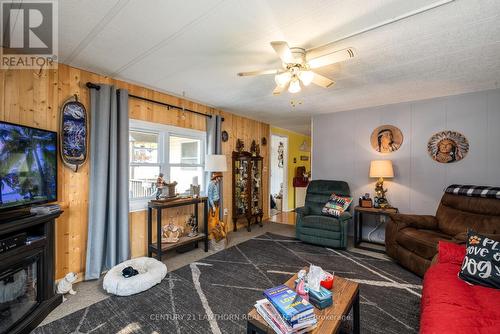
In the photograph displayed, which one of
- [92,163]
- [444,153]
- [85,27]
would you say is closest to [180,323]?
[92,163]

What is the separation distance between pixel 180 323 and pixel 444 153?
162 inches

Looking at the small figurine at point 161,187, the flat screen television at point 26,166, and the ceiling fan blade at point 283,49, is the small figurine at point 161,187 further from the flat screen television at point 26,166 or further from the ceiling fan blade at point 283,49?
the ceiling fan blade at point 283,49

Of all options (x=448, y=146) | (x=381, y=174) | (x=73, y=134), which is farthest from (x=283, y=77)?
(x=448, y=146)

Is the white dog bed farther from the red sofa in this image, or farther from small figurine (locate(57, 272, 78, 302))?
the red sofa

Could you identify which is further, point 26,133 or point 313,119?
point 313,119

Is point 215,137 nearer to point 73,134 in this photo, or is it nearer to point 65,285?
point 73,134

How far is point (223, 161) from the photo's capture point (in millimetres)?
3787

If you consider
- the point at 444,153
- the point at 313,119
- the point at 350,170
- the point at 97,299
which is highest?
the point at 313,119

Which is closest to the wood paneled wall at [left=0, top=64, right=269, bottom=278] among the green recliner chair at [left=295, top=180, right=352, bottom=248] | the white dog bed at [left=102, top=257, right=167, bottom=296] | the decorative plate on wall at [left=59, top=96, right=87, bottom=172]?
the decorative plate on wall at [left=59, top=96, right=87, bottom=172]

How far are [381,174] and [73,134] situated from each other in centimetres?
418

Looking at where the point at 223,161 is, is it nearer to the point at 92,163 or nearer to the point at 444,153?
the point at 92,163

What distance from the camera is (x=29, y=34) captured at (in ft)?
6.24

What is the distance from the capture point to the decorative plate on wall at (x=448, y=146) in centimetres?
328

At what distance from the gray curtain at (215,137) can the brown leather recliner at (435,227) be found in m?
2.69
